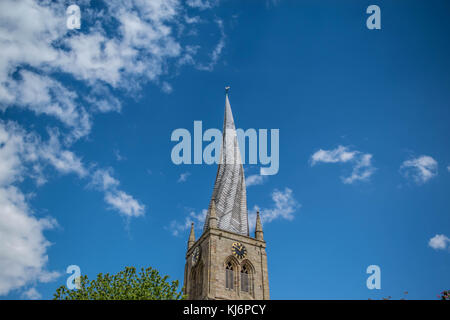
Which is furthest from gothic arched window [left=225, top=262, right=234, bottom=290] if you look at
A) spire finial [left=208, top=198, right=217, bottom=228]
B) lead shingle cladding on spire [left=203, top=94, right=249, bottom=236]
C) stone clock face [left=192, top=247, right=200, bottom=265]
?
lead shingle cladding on spire [left=203, top=94, right=249, bottom=236]

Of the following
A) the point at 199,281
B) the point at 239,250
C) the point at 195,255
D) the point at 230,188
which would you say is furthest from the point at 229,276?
the point at 230,188

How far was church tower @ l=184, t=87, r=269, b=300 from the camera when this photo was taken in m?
41.6

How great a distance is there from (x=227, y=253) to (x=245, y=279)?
3180mm

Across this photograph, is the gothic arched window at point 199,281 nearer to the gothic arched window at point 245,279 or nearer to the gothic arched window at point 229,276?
the gothic arched window at point 229,276

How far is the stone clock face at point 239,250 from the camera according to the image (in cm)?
4394

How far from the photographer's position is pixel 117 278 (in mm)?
22156

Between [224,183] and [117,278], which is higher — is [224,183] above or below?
above

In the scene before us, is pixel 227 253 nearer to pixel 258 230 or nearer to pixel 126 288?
pixel 258 230

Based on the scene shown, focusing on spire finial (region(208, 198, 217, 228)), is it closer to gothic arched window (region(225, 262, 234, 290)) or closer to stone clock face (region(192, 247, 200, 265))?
stone clock face (region(192, 247, 200, 265))
